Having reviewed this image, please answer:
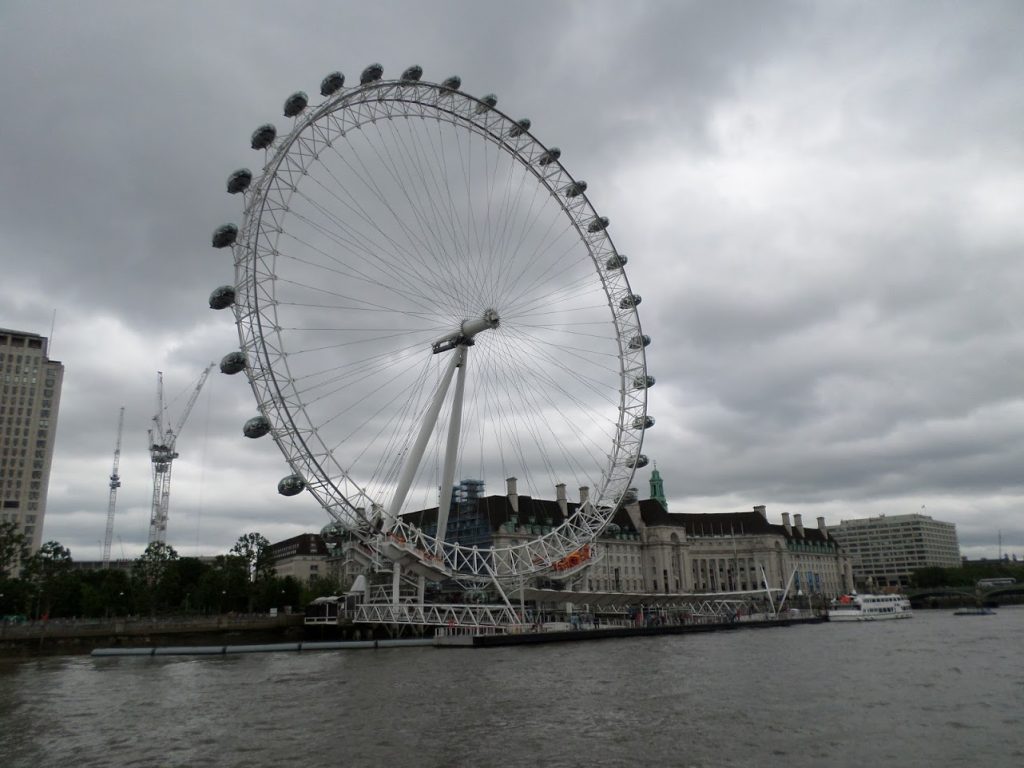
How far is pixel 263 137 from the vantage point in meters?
47.2

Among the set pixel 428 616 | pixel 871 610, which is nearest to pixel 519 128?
pixel 428 616

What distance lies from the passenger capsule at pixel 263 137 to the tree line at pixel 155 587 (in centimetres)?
5911

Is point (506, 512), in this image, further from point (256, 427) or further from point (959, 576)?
point (959, 576)

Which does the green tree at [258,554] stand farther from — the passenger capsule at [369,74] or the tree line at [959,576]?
the tree line at [959,576]

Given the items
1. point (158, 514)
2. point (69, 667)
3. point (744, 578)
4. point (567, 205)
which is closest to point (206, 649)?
point (69, 667)

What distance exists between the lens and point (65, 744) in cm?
2392

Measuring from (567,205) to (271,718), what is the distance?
51086 millimetres

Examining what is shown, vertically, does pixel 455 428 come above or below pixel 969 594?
above

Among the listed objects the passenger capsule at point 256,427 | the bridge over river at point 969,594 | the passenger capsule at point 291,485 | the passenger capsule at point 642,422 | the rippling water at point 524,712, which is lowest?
the rippling water at point 524,712

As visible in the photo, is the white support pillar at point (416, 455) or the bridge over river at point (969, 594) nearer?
the white support pillar at point (416, 455)

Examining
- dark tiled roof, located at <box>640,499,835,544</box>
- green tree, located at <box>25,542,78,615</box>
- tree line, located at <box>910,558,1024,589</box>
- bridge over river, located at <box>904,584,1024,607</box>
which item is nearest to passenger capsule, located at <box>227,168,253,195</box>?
green tree, located at <box>25,542,78,615</box>

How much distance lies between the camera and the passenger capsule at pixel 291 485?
5094 cm

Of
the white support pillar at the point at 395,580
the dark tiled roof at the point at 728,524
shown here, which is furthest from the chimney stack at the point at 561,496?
the white support pillar at the point at 395,580

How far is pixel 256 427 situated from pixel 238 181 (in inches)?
579
